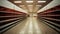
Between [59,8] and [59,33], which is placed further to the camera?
[59,8]

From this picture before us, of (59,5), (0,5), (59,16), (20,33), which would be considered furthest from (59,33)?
(0,5)

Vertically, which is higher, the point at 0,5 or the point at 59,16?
the point at 0,5

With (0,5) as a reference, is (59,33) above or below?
below

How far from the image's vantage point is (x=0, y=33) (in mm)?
3213

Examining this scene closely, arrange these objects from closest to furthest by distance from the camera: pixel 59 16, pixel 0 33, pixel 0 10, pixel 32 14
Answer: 1. pixel 0 33
2. pixel 0 10
3. pixel 59 16
4. pixel 32 14

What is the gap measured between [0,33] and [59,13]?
7.08ft

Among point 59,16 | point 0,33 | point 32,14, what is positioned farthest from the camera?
point 32,14

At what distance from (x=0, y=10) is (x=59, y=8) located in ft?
6.65

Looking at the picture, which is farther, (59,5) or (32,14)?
(32,14)

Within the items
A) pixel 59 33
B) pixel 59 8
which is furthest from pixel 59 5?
pixel 59 33

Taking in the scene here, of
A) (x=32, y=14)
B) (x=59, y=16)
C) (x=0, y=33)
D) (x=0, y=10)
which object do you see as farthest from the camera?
(x=32, y=14)

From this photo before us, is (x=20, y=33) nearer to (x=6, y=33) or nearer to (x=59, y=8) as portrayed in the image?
(x=6, y=33)

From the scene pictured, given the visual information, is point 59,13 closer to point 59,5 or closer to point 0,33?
point 59,5

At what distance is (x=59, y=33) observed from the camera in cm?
333
